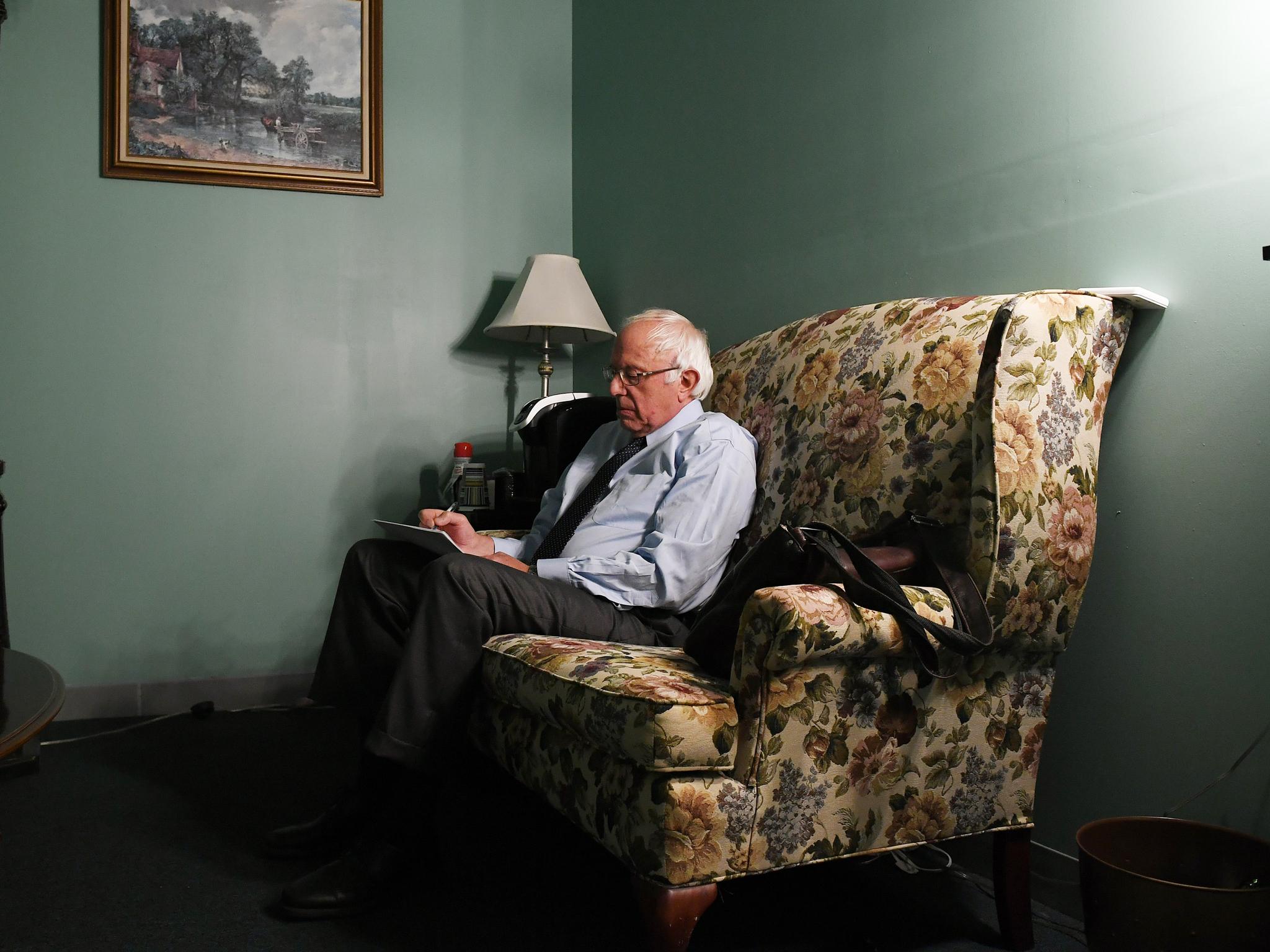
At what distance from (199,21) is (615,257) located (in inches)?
52.5

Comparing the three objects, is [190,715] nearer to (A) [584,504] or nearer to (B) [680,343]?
(A) [584,504]

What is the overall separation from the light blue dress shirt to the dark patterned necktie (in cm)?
2

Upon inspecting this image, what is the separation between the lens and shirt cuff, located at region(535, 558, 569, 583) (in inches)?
69.3

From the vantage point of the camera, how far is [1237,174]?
138 centimetres

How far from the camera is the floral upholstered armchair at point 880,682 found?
48.2 inches

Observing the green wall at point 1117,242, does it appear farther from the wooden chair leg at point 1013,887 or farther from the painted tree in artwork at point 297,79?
the painted tree in artwork at point 297,79

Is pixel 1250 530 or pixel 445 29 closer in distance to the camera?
pixel 1250 530

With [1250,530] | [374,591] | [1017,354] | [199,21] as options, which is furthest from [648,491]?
[199,21]

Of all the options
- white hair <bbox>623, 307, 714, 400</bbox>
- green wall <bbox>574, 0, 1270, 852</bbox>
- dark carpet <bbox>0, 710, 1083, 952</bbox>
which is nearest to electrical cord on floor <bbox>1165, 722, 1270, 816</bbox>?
green wall <bbox>574, 0, 1270, 852</bbox>

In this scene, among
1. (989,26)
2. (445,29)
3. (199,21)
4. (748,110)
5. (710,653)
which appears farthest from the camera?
(445,29)

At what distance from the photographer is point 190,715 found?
2863mm

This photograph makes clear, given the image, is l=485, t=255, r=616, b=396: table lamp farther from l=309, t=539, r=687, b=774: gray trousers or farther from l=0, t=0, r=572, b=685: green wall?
l=309, t=539, r=687, b=774: gray trousers

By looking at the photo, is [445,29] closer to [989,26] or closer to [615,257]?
[615,257]

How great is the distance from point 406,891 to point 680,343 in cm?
109
